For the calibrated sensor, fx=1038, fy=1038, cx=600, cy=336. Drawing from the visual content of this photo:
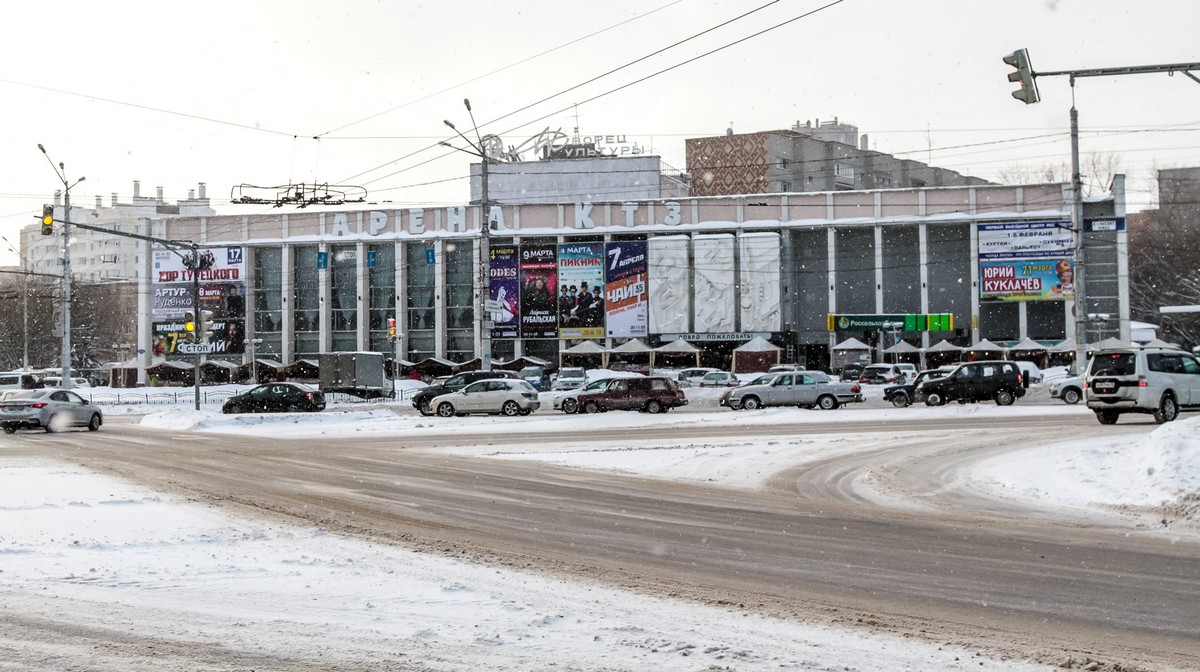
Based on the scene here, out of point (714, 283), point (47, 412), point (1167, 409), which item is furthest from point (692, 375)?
point (1167, 409)

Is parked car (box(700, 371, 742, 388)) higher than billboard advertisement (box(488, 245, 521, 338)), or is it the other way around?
billboard advertisement (box(488, 245, 521, 338))

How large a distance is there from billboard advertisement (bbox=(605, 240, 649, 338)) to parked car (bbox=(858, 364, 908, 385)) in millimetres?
23161

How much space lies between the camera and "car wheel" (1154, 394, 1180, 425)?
2416cm

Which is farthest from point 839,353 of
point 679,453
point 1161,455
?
point 1161,455

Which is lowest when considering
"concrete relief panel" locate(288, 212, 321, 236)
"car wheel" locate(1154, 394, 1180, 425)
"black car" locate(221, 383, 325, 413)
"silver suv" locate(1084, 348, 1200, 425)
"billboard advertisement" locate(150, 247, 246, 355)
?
"black car" locate(221, 383, 325, 413)

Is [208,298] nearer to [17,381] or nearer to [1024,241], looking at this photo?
[17,381]

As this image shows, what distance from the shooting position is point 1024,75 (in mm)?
18328

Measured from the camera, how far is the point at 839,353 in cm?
7250

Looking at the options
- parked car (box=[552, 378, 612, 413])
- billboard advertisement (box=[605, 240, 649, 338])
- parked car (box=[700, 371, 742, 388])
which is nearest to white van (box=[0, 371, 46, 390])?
billboard advertisement (box=[605, 240, 649, 338])

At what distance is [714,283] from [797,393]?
40.2 metres

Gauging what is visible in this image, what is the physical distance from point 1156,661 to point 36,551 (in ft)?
31.9

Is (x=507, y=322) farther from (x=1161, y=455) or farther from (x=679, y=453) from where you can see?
(x=1161, y=455)

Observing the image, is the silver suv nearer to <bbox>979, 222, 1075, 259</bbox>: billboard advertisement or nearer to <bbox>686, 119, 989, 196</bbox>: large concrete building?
<bbox>979, 222, 1075, 259</bbox>: billboard advertisement

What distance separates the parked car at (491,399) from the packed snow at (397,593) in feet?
69.6
